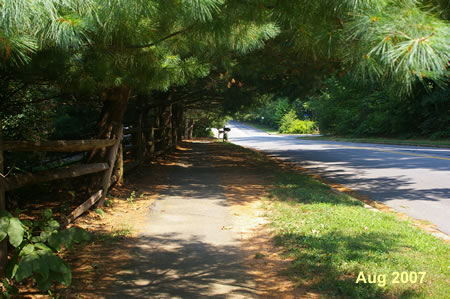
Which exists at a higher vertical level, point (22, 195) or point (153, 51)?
point (153, 51)

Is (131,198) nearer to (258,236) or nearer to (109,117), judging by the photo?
(109,117)

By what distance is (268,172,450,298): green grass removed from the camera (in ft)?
12.3

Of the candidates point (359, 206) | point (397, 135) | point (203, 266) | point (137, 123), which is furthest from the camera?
point (397, 135)

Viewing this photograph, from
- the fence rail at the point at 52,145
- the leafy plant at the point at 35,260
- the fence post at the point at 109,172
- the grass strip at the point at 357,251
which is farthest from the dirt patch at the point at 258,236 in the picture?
the fence rail at the point at 52,145

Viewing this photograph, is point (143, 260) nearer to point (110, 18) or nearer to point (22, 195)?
point (110, 18)

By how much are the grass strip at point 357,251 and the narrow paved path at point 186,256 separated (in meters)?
0.66

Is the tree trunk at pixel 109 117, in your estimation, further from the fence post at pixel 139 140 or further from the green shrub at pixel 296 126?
the green shrub at pixel 296 126

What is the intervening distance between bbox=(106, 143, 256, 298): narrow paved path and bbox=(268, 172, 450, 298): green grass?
67cm

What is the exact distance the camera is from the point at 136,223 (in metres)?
6.24

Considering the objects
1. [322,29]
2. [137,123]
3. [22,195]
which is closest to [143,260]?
[322,29]

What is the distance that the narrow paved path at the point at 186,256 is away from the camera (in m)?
3.89

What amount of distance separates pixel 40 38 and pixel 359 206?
5943mm

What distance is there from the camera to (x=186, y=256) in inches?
188

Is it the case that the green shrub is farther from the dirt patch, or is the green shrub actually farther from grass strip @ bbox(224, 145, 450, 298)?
grass strip @ bbox(224, 145, 450, 298)
